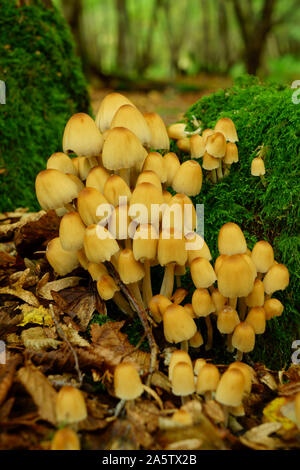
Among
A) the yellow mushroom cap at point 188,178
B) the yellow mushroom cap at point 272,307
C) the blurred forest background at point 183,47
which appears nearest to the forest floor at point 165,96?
the blurred forest background at point 183,47

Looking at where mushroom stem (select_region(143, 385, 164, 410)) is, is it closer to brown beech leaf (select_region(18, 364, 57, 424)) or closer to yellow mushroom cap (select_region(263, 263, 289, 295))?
brown beech leaf (select_region(18, 364, 57, 424))

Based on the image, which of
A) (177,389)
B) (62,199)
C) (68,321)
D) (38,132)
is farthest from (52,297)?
(38,132)

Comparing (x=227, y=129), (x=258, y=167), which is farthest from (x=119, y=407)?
(x=227, y=129)

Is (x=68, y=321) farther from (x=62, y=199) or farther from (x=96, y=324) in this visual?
(x=62, y=199)

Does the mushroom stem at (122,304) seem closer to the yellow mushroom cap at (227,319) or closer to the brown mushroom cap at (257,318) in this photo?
the yellow mushroom cap at (227,319)

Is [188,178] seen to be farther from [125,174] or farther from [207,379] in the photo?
[207,379]

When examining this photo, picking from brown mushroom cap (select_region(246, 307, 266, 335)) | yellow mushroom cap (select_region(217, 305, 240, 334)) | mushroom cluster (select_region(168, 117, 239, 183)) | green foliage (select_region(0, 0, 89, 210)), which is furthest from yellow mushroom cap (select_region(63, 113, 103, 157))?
green foliage (select_region(0, 0, 89, 210))
